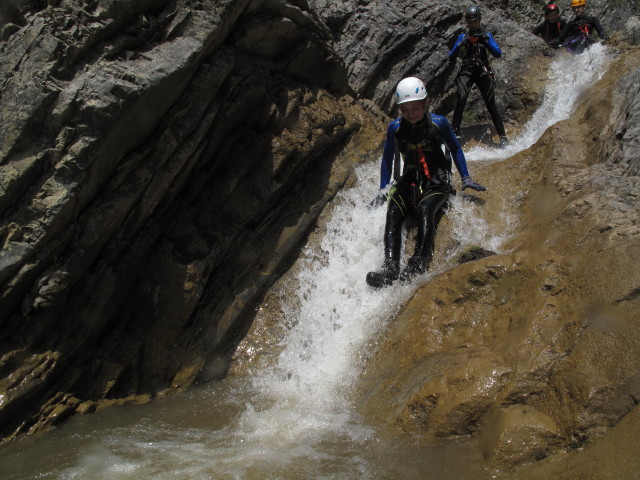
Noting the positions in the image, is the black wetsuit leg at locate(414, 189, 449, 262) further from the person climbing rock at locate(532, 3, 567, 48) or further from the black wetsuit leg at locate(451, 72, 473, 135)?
the person climbing rock at locate(532, 3, 567, 48)

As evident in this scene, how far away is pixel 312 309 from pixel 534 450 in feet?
12.3

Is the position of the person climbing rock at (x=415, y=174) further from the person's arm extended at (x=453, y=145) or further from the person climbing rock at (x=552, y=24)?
the person climbing rock at (x=552, y=24)

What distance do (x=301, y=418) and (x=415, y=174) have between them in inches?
145

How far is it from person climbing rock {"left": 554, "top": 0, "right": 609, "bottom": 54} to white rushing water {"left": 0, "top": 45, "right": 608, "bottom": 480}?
889 centimetres

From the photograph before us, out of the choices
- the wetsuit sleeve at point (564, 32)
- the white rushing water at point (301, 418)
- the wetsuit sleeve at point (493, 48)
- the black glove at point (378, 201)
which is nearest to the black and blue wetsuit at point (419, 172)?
the black glove at point (378, 201)

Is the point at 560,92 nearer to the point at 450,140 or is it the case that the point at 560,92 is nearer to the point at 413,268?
the point at 450,140

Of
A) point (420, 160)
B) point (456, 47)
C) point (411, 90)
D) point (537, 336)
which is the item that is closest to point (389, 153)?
point (420, 160)

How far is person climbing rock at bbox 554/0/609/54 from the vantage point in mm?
13406

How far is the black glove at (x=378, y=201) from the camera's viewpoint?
24.7ft

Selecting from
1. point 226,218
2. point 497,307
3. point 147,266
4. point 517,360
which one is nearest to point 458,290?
point 497,307

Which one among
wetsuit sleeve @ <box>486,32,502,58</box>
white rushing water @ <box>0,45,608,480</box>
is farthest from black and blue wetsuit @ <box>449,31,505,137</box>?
white rushing water @ <box>0,45,608,480</box>

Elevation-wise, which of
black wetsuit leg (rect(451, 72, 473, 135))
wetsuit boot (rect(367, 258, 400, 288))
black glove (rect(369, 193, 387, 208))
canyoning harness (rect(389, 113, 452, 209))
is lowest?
wetsuit boot (rect(367, 258, 400, 288))

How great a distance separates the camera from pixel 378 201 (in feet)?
25.0

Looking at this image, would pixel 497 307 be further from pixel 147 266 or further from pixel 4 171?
pixel 4 171
